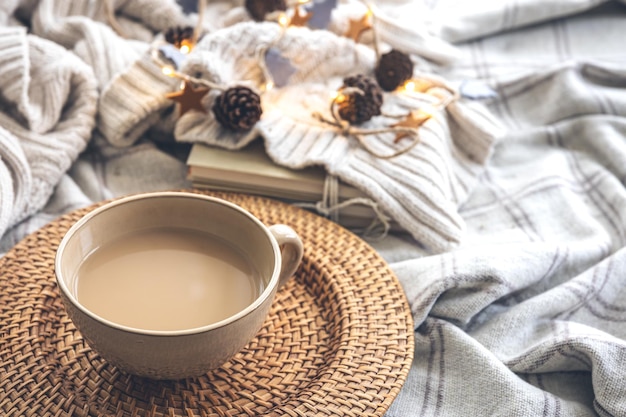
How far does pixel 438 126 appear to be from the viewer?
839mm

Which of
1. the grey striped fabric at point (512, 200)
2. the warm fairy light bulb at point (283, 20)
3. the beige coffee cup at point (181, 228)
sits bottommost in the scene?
A: the grey striped fabric at point (512, 200)

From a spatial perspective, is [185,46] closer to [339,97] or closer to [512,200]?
[339,97]

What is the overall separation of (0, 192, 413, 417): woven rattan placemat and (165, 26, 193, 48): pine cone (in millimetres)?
293

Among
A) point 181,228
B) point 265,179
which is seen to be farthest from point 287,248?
point 265,179

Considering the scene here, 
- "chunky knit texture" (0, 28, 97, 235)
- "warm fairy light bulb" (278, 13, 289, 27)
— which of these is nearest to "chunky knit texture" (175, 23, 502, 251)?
"warm fairy light bulb" (278, 13, 289, 27)

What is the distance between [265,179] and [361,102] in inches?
5.5

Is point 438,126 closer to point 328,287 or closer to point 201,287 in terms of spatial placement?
point 328,287

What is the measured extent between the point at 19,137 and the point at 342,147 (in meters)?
0.35

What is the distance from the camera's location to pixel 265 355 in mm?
580

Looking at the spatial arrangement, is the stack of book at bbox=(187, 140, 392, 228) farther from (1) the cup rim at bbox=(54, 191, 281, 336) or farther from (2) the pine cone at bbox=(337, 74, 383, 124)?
(1) the cup rim at bbox=(54, 191, 281, 336)

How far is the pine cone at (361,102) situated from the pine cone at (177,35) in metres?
0.22

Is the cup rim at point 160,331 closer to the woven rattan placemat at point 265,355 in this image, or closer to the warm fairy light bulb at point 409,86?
the woven rattan placemat at point 265,355

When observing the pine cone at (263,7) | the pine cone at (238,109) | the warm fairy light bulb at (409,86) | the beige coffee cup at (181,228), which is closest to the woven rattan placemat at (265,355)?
the beige coffee cup at (181,228)

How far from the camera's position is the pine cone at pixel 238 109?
2.52ft
